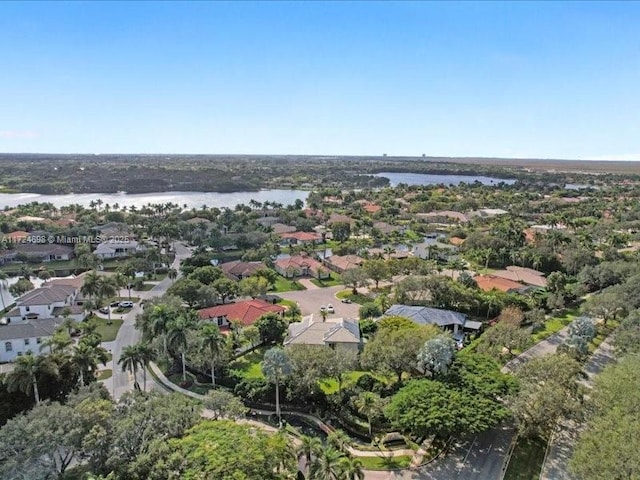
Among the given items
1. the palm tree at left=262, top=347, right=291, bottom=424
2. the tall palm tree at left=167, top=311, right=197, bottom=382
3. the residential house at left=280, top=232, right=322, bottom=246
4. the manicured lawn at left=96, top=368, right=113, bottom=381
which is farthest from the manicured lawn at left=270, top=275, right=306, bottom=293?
the palm tree at left=262, top=347, right=291, bottom=424

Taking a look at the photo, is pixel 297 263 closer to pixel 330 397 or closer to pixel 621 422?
pixel 330 397

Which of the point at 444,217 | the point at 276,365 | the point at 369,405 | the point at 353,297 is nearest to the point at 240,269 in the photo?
the point at 353,297

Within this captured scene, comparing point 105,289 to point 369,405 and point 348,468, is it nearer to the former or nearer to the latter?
point 369,405

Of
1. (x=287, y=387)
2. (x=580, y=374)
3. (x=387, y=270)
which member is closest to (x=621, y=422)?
(x=580, y=374)

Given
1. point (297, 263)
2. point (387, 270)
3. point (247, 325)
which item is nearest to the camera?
point (247, 325)

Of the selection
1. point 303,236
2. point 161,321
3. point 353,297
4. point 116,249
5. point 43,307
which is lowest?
point 353,297
